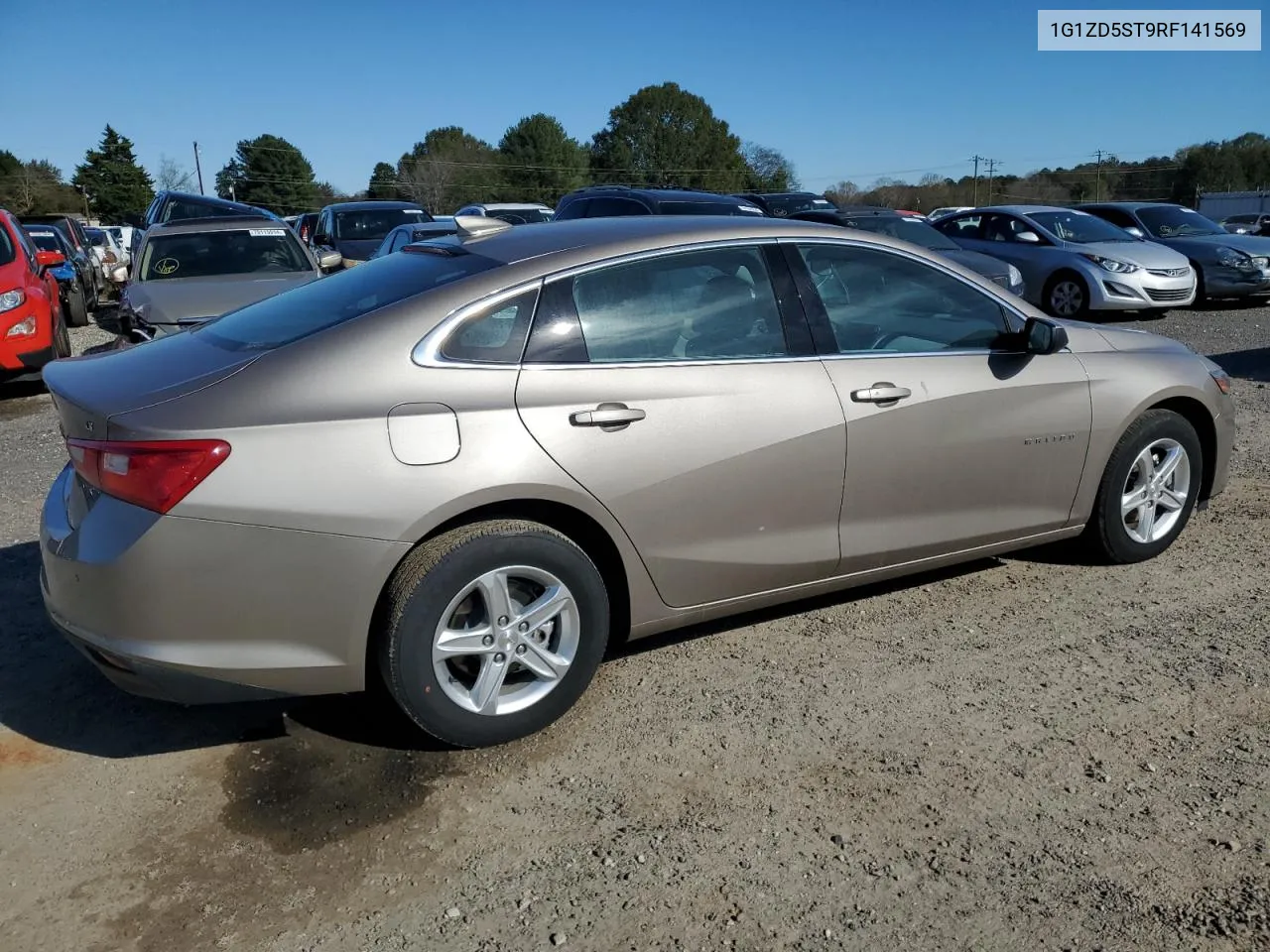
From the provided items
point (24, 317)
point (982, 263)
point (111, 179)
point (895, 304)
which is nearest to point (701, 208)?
point (982, 263)

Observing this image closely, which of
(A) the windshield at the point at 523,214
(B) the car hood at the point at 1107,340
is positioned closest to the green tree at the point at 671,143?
(A) the windshield at the point at 523,214

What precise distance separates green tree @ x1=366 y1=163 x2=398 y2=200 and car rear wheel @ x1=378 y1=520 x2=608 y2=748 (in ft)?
282

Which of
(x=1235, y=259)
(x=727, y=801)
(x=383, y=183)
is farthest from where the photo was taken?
(x=383, y=183)

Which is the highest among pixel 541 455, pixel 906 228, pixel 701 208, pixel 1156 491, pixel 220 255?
pixel 701 208

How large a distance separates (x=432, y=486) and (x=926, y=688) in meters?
1.89

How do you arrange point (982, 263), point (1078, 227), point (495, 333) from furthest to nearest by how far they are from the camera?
1. point (1078, 227)
2. point (982, 263)
3. point (495, 333)

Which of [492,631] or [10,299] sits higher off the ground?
[10,299]

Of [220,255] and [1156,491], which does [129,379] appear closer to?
[1156,491]

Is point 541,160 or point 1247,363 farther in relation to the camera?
point 541,160

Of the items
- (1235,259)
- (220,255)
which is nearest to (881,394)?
(220,255)

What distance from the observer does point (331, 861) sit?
9.20ft

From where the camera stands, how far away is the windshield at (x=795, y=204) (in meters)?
17.6

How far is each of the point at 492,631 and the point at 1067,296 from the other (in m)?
12.5

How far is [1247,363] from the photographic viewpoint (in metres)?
10.2
